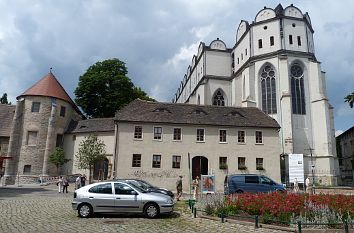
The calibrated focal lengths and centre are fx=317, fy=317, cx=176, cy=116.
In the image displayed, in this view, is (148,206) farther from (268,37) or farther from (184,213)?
(268,37)

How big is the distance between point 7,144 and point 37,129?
5.74 meters

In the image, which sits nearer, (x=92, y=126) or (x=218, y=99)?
(x=92, y=126)

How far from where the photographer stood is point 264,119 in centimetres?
3541

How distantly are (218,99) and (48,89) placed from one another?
2874 centimetres

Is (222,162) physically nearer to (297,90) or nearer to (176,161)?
(176,161)

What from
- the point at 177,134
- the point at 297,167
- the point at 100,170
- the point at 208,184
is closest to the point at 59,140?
the point at 100,170

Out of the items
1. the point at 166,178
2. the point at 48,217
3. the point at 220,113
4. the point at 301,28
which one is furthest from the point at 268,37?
the point at 48,217

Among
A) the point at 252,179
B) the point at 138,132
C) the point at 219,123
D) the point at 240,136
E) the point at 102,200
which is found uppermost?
the point at 219,123

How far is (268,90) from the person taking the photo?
158 feet

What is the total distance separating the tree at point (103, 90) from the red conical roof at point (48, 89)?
4808 mm

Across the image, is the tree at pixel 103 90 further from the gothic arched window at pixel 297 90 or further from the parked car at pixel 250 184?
the parked car at pixel 250 184

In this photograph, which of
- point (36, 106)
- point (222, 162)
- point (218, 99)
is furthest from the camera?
point (218, 99)

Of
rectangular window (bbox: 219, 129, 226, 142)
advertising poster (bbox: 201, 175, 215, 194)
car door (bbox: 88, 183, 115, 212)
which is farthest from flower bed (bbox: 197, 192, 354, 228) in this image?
rectangular window (bbox: 219, 129, 226, 142)

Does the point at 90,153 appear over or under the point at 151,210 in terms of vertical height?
over
